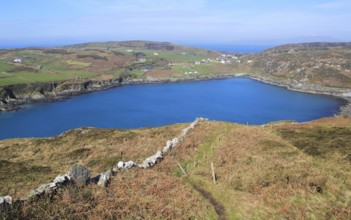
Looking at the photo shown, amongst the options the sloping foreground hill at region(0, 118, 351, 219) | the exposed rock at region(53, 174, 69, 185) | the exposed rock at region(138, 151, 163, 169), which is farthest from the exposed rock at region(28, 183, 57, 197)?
the exposed rock at region(138, 151, 163, 169)

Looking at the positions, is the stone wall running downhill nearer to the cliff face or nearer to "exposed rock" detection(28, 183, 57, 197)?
"exposed rock" detection(28, 183, 57, 197)

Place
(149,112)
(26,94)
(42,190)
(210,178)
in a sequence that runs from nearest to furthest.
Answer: (42,190)
(210,178)
(149,112)
(26,94)

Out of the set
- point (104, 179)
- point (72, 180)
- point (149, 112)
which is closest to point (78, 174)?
point (72, 180)

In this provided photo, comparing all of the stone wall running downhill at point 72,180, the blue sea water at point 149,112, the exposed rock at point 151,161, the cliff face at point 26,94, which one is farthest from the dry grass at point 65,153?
the cliff face at point 26,94

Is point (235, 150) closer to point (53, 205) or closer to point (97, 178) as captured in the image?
point (97, 178)

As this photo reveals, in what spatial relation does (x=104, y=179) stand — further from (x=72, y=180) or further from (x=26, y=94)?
(x=26, y=94)

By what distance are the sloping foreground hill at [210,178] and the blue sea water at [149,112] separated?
322ft

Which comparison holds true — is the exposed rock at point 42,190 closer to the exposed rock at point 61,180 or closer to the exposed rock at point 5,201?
the exposed rock at point 61,180

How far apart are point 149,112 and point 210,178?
5515 inches

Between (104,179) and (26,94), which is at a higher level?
(104,179)

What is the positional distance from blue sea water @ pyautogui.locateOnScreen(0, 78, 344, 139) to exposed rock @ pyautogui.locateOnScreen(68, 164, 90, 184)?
113516 millimetres

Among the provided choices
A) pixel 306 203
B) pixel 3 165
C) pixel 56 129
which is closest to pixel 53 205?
pixel 306 203

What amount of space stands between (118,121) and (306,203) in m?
132

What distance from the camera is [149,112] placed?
16362cm
